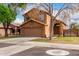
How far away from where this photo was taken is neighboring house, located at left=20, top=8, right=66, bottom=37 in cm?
821

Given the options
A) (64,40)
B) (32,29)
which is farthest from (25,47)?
(64,40)

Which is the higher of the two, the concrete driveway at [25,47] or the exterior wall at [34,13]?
the exterior wall at [34,13]

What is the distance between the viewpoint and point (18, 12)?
805 centimetres

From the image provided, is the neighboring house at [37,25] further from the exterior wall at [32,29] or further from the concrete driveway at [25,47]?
the concrete driveway at [25,47]

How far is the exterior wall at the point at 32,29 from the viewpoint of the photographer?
27.1 feet

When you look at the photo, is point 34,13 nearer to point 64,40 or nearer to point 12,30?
point 12,30

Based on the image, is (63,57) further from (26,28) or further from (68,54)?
(26,28)

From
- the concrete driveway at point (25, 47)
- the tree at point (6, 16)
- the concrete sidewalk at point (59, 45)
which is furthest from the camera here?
the tree at point (6, 16)

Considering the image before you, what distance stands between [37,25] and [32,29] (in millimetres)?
262

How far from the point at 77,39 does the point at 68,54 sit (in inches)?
57.3

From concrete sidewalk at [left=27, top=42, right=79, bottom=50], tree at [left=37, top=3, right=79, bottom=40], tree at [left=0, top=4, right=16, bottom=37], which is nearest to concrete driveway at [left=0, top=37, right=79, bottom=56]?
concrete sidewalk at [left=27, top=42, right=79, bottom=50]

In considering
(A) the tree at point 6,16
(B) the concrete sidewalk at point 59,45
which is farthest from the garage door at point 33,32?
(A) the tree at point 6,16

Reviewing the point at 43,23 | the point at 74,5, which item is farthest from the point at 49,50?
the point at 74,5

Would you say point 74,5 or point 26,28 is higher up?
point 74,5
